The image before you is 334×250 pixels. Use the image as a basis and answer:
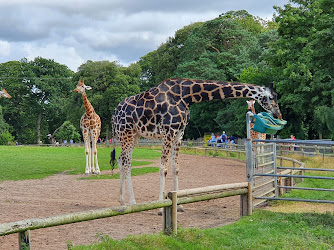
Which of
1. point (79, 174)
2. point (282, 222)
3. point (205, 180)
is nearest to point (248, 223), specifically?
point (282, 222)

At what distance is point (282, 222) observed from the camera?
338 inches

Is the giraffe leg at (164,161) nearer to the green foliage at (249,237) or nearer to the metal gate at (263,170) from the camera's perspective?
the metal gate at (263,170)

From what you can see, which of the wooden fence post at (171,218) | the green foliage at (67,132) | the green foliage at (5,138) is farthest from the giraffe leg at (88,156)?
the green foliage at (5,138)

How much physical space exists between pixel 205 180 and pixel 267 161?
5.32 meters

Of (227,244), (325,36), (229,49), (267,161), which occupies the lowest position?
(227,244)

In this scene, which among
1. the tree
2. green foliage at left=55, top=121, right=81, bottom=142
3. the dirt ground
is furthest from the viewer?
green foliage at left=55, top=121, right=81, bottom=142

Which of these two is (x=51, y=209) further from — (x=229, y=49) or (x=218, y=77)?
(x=229, y=49)

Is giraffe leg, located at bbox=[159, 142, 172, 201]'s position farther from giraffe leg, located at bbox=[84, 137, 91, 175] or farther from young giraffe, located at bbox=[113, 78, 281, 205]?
giraffe leg, located at bbox=[84, 137, 91, 175]

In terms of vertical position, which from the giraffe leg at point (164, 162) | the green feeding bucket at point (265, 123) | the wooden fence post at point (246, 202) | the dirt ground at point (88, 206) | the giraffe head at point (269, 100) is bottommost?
the dirt ground at point (88, 206)

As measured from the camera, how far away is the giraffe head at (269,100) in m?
9.73

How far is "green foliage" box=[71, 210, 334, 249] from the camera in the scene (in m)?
6.77

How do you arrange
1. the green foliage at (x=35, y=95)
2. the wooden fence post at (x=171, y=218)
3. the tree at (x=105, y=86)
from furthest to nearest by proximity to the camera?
1. the green foliage at (x=35, y=95)
2. the tree at (x=105, y=86)
3. the wooden fence post at (x=171, y=218)

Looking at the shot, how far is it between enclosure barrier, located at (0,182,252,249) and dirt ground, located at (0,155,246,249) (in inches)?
22.1

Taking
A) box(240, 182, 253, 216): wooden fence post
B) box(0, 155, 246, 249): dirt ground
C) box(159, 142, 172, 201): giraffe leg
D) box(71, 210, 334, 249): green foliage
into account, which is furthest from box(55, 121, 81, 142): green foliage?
box(71, 210, 334, 249): green foliage
